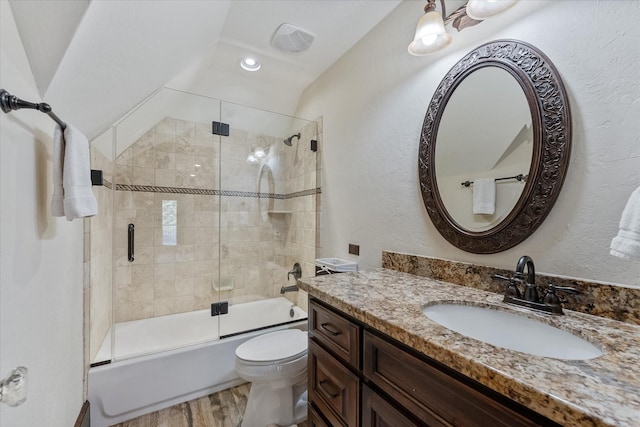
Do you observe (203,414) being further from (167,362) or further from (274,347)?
(274,347)

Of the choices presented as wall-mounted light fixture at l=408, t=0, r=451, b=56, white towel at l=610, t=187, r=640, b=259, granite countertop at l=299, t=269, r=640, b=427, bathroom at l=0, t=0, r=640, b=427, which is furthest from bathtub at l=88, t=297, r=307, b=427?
wall-mounted light fixture at l=408, t=0, r=451, b=56

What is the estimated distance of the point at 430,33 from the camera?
3.88 ft

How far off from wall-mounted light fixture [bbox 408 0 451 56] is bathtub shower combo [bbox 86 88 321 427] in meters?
1.34

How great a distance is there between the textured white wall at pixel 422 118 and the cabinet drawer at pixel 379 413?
0.75 meters

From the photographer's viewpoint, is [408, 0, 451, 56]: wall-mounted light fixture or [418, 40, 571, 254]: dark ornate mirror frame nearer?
[418, 40, 571, 254]: dark ornate mirror frame

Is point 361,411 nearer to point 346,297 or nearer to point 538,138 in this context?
point 346,297

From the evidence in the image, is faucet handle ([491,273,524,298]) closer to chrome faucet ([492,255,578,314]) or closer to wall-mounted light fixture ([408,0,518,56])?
chrome faucet ([492,255,578,314])

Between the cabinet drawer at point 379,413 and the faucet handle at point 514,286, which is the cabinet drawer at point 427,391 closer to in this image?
the cabinet drawer at point 379,413

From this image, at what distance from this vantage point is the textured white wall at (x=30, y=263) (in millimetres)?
713

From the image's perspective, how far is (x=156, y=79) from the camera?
1538 millimetres

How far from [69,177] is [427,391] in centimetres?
132

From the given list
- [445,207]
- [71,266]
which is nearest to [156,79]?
[71,266]

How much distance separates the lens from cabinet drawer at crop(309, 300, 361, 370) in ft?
3.12

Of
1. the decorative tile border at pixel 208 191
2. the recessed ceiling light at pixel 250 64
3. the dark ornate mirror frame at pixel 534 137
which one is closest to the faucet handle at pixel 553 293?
the dark ornate mirror frame at pixel 534 137
